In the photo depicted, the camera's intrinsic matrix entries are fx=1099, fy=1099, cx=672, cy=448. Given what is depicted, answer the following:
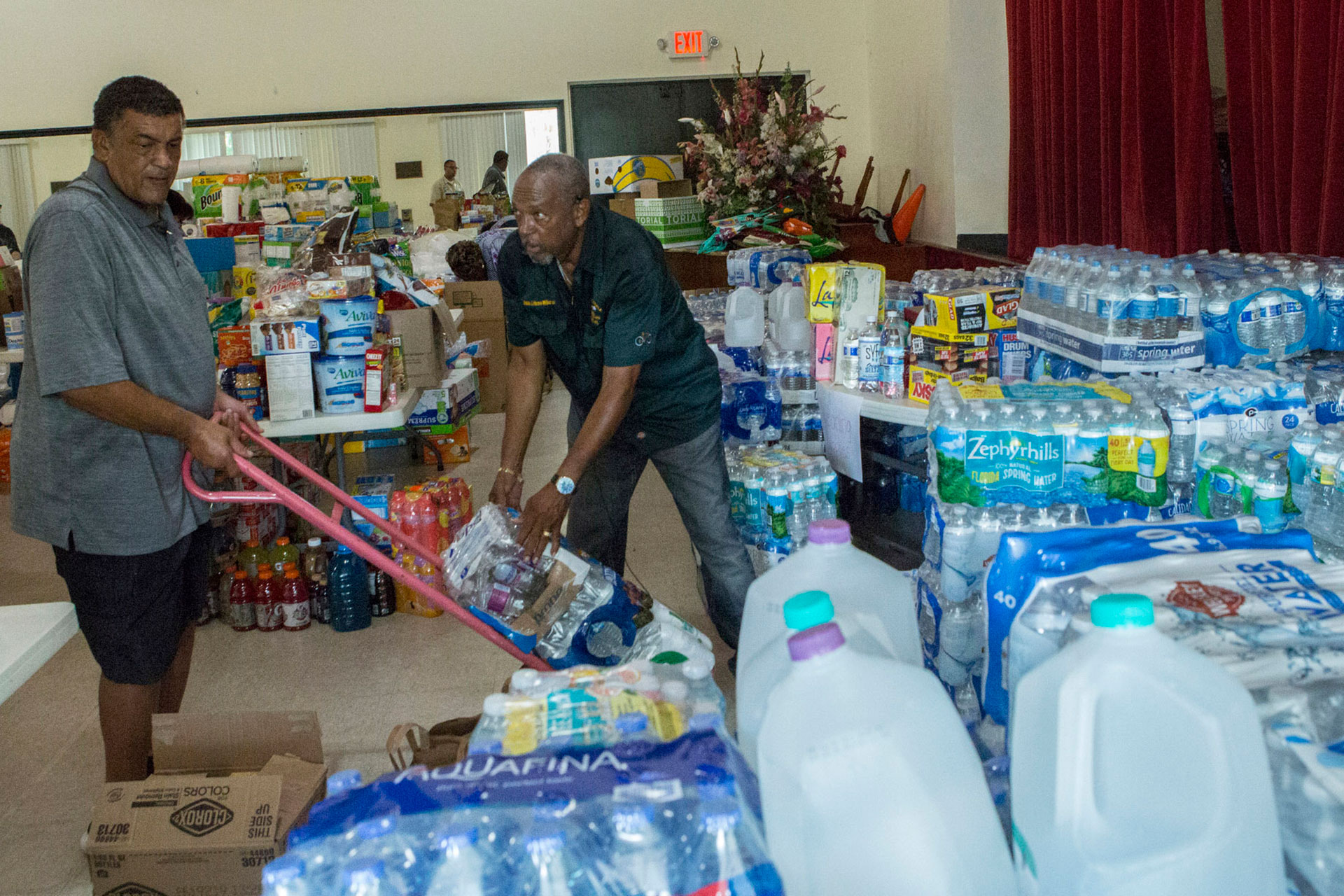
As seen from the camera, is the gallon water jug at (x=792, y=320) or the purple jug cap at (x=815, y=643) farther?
the gallon water jug at (x=792, y=320)

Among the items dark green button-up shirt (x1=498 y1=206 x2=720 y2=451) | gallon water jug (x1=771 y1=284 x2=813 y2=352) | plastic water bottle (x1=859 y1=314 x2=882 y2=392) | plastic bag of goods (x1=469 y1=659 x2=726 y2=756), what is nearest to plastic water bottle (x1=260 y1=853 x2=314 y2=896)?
plastic bag of goods (x1=469 y1=659 x2=726 y2=756)

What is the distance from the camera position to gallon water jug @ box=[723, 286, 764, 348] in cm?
452

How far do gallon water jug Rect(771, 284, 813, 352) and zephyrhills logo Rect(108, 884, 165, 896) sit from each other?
9.11 feet

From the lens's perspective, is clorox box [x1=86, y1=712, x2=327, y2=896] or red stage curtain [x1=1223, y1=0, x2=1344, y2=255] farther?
red stage curtain [x1=1223, y1=0, x2=1344, y2=255]

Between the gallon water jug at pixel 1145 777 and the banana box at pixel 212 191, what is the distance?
791 cm

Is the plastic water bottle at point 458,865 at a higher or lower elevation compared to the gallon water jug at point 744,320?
lower

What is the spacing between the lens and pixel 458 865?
101 centimetres

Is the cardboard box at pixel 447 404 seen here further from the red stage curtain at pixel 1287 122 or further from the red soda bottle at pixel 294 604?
the red stage curtain at pixel 1287 122

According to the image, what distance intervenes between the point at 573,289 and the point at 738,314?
177cm

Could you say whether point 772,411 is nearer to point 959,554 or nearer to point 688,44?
point 959,554

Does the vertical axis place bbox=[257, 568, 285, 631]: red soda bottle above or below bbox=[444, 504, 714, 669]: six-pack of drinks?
below

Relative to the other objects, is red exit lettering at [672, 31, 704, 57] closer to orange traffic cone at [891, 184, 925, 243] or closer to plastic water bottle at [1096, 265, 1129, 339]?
orange traffic cone at [891, 184, 925, 243]

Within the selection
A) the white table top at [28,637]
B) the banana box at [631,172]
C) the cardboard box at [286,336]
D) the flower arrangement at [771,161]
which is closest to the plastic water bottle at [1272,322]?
the white table top at [28,637]

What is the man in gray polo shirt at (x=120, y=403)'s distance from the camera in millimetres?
2215
